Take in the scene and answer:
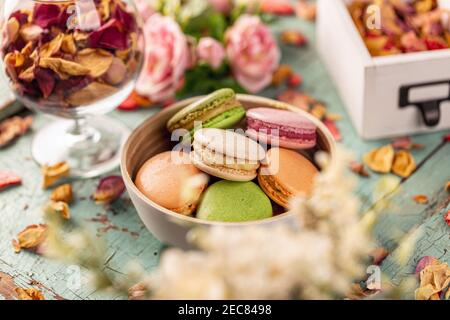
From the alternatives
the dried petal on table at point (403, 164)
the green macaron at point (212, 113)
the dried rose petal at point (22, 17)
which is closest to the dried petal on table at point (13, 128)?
the dried rose petal at point (22, 17)

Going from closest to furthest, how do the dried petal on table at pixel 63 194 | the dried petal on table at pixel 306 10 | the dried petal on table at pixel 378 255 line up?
the dried petal on table at pixel 378 255 → the dried petal on table at pixel 63 194 → the dried petal on table at pixel 306 10

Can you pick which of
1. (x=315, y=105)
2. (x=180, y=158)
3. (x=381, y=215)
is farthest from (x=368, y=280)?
(x=315, y=105)

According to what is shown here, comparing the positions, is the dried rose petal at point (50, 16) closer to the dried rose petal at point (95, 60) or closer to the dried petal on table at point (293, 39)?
the dried rose petal at point (95, 60)

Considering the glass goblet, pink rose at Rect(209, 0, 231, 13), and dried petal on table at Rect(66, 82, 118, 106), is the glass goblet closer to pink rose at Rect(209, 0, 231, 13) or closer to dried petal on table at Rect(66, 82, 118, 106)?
dried petal on table at Rect(66, 82, 118, 106)

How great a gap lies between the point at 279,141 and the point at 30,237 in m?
0.36

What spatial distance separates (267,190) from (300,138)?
95mm

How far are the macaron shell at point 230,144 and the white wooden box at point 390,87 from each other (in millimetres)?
275

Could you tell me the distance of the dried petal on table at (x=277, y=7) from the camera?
1434mm

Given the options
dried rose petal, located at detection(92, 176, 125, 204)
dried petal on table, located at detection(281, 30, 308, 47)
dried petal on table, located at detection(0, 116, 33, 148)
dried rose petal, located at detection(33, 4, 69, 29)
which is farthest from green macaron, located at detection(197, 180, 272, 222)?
dried petal on table, located at detection(281, 30, 308, 47)

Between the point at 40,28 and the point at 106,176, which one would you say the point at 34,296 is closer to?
the point at 106,176

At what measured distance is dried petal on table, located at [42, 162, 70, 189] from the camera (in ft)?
3.59

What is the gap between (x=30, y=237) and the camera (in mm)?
1003

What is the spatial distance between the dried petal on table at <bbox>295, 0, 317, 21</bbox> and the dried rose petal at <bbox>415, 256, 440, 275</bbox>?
2.09 ft

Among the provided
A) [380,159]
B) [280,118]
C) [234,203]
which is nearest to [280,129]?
[280,118]
